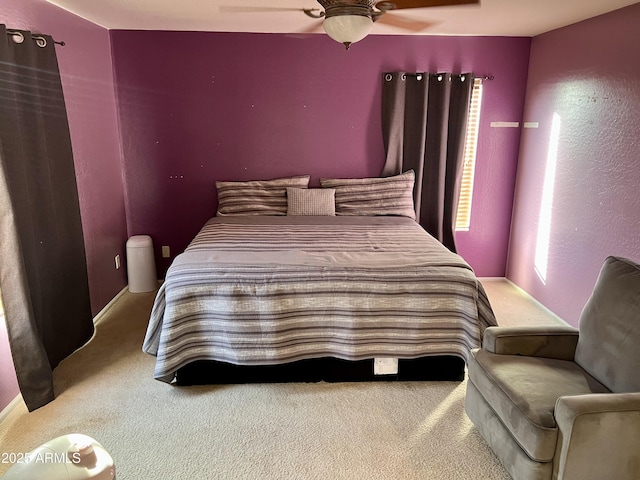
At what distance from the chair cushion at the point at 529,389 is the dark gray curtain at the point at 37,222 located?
7.25 ft

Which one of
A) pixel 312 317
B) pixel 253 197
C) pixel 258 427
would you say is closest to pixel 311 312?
pixel 312 317

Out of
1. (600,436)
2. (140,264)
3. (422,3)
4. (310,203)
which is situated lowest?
(140,264)

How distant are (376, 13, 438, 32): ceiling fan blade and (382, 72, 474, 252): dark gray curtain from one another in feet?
1.50

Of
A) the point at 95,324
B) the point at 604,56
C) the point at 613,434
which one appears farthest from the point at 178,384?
the point at 604,56

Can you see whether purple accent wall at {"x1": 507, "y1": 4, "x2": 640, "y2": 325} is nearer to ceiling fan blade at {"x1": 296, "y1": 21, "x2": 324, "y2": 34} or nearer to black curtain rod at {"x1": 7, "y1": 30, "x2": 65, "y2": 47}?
ceiling fan blade at {"x1": 296, "y1": 21, "x2": 324, "y2": 34}

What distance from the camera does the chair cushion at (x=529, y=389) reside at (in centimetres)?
173

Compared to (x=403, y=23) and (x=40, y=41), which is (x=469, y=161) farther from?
(x=40, y=41)

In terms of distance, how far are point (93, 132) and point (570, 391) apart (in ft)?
11.5

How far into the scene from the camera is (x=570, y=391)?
190cm

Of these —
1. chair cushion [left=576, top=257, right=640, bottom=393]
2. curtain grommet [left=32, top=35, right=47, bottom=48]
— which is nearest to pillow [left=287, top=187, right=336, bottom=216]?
curtain grommet [left=32, top=35, right=47, bottom=48]

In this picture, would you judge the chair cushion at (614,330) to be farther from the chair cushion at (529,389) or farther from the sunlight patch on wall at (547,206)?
the sunlight patch on wall at (547,206)

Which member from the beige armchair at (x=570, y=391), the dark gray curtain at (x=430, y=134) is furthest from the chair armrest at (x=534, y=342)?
the dark gray curtain at (x=430, y=134)

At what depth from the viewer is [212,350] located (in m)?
2.69

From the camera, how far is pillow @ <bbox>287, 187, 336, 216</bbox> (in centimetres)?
407
